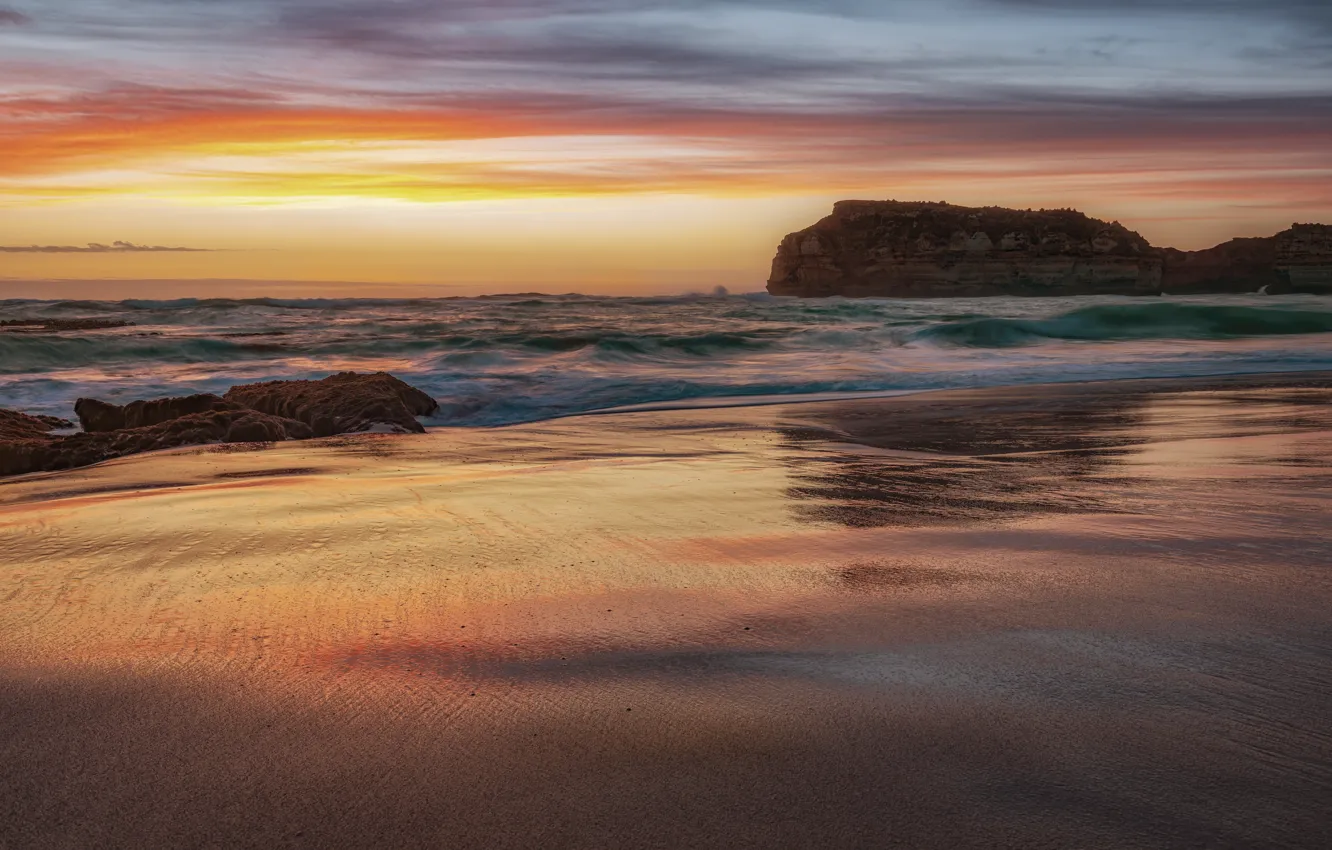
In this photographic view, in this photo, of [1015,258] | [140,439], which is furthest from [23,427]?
[1015,258]

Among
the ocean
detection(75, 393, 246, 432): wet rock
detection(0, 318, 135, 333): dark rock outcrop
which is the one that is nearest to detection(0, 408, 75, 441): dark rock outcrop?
detection(75, 393, 246, 432): wet rock

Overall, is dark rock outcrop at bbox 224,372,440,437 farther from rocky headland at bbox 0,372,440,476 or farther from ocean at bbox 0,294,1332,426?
ocean at bbox 0,294,1332,426

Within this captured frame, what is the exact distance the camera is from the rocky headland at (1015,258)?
83750 mm

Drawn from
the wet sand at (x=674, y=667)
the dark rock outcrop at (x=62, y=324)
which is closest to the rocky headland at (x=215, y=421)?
the wet sand at (x=674, y=667)

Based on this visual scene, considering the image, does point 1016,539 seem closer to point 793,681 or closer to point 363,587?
point 793,681

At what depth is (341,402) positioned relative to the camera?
9266 millimetres

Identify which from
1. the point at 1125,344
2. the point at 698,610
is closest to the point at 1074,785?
the point at 698,610

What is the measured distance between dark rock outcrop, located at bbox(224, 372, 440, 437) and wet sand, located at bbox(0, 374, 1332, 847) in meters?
3.98

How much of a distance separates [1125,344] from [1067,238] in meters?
69.7

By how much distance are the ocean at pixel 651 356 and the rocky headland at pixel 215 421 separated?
1.60 m

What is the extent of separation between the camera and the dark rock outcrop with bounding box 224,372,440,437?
887 centimetres

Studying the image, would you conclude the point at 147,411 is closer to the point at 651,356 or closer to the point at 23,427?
the point at 23,427

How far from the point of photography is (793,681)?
88.0 inches

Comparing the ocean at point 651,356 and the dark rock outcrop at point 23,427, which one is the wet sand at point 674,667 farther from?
the ocean at point 651,356
